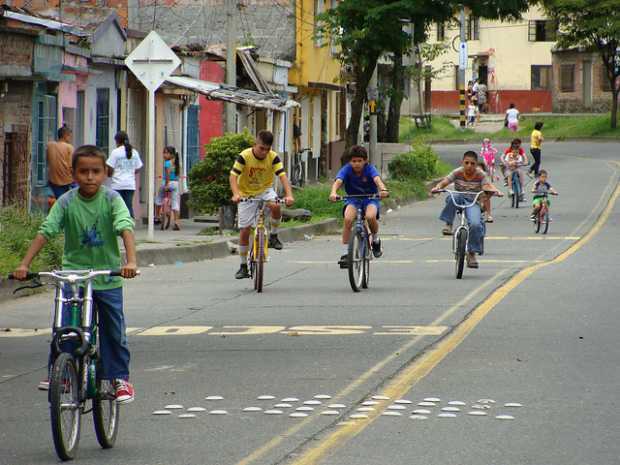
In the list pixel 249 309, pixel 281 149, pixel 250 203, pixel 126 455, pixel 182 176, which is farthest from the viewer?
pixel 281 149

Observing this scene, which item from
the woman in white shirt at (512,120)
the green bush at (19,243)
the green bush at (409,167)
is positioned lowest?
the green bush at (19,243)

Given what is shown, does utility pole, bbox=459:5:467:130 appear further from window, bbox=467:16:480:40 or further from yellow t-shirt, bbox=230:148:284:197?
yellow t-shirt, bbox=230:148:284:197

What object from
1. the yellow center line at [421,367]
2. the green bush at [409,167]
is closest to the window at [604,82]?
the green bush at [409,167]

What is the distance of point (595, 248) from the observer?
23328mm

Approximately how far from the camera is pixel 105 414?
26.4ft

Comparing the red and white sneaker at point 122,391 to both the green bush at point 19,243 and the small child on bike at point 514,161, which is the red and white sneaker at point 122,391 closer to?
the green bush at point 19,243

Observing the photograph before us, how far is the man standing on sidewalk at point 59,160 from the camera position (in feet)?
74.4

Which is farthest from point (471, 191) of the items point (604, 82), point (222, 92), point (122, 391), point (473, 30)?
point (473, 30)

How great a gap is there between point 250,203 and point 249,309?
96.8 inches

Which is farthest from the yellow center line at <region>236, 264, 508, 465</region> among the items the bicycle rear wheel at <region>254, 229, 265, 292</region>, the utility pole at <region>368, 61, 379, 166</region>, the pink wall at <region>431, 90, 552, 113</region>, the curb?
the pink wall at <region>431, 90, 552, 113</region>

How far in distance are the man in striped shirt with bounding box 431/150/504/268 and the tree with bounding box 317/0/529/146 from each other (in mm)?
15674

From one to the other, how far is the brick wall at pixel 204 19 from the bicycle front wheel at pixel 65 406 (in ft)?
113

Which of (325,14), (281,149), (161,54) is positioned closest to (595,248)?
(161,54)

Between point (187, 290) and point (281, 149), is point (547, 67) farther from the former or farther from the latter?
point (187, 290)
